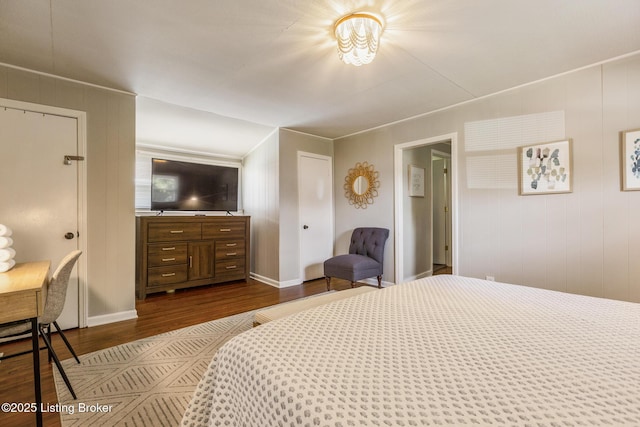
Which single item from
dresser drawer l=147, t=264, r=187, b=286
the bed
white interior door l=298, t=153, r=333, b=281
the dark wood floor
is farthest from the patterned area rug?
white interior door l=298, t=153, r=333, b=281

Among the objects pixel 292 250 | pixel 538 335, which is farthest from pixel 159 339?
pixel 538 335

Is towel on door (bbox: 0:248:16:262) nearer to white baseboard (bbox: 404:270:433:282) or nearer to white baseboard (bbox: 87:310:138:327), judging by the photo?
white baseboard (bbox: 87:310:138:327)

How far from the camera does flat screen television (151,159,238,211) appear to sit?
402 centimetres

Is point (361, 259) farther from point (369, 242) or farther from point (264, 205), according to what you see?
point (264, 205)

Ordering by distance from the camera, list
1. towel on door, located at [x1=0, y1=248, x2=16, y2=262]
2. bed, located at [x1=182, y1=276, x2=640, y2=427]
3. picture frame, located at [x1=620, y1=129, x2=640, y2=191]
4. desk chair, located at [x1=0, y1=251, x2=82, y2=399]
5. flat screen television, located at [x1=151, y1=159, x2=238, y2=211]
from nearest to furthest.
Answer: bed, located at [x1=182, y1=276, x2=640, y2=427] < desk chair, located at [x1=0, y1=251, x2=82, y2=399] < towel on door, located at [x1=0, y1=248, x2=16, y2=262] < picture frame, located at [x1=620, y1=129, x2=640, y2=191] < flat screen television, located at [x1=151, y1=159, x2=238, y2=211]

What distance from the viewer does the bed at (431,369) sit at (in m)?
0.60

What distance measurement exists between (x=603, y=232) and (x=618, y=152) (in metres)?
0.66

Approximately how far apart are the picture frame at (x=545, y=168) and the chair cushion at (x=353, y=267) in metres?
1.82

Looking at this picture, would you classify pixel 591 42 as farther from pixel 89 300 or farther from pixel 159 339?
pixel 89 300

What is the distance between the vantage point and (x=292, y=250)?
13.9 feet

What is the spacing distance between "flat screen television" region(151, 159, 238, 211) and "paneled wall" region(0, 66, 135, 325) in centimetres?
120

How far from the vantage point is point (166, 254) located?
374cm

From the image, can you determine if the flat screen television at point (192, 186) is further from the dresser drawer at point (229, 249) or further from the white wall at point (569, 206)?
the white wall at point (569, 206)

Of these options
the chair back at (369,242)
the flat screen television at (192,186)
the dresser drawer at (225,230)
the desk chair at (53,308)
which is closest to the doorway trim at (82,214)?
the desk chair at (53,308)
